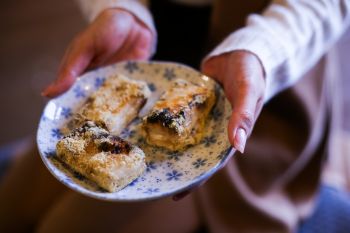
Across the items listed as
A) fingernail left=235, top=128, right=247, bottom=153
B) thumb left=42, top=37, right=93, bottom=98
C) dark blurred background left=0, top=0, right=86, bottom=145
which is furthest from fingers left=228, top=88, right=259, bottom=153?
dark blurred background left=0, top=0, right=86, bottom=145

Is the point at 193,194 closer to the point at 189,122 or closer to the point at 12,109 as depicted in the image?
the point at 189,122

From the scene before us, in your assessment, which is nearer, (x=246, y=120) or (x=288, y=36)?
(x=246, y=120)

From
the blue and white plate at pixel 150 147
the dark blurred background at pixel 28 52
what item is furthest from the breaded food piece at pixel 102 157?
the dark blurred background at pixel 28 52

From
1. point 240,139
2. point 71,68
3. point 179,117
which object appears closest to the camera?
point 240,139

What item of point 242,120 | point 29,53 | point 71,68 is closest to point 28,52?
point 29,53

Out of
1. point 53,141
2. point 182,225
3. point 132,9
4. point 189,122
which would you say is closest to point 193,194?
point 182,225

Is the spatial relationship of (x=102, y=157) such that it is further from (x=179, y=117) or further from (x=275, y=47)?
(x=275, y=47)

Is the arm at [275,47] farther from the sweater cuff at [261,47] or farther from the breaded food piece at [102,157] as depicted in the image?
the breaded food piece at [102,157]

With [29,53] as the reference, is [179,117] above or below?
above
